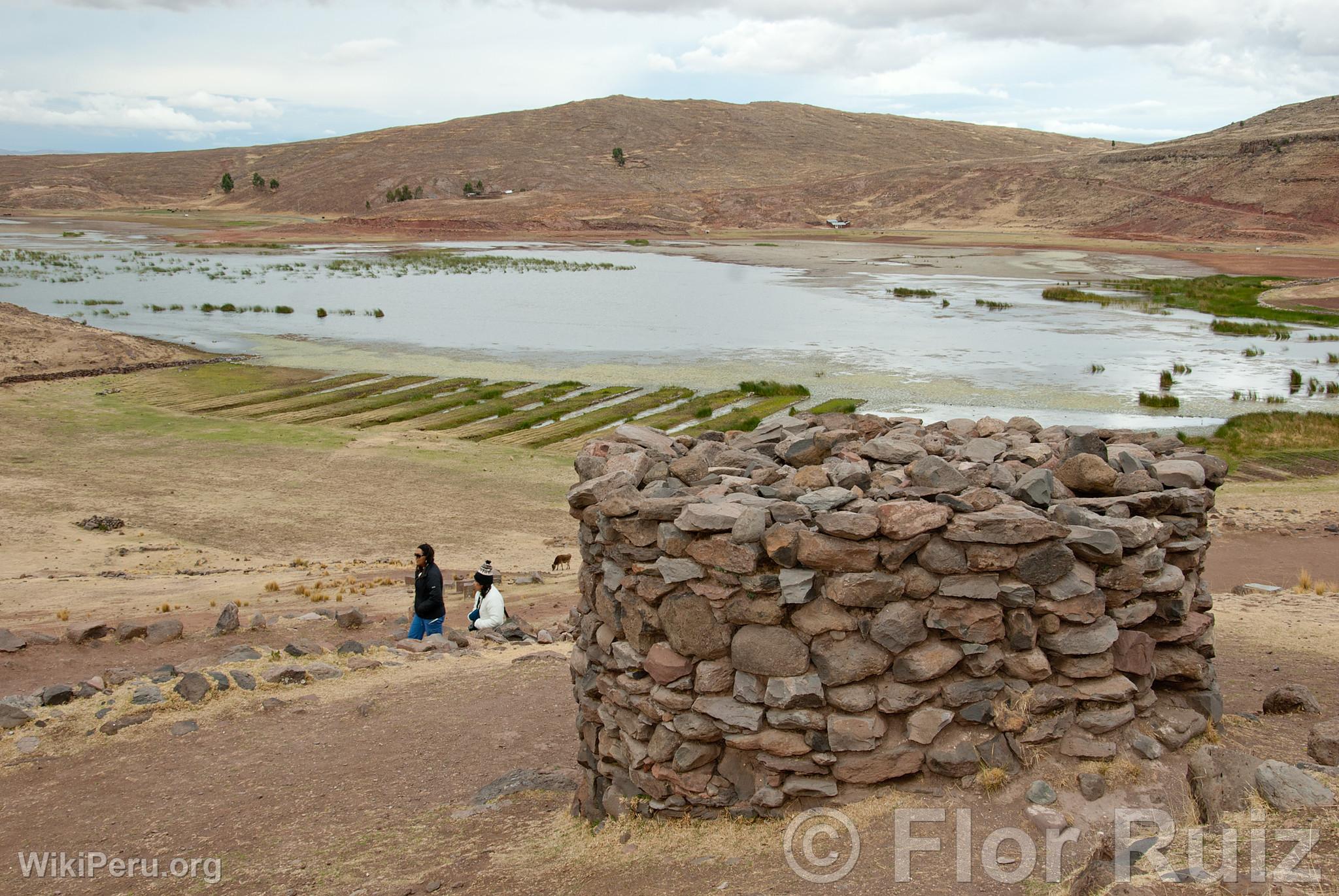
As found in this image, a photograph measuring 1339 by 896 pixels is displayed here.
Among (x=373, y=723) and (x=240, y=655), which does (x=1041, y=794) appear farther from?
(x=240, y=655)

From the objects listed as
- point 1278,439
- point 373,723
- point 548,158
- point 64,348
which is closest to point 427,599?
point 373,723

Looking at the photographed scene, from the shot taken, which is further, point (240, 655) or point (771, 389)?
point (771, 389)

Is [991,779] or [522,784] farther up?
[991,779]

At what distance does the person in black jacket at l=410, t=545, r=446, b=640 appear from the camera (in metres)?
11.7

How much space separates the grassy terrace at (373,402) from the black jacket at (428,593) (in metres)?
16.7

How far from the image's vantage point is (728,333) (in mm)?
40531

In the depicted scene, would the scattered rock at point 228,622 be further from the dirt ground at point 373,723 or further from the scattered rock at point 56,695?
the scattered rock at point 56,695

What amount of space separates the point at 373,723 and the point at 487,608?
10.1 ft

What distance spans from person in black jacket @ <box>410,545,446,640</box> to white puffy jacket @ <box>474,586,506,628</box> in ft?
1.75

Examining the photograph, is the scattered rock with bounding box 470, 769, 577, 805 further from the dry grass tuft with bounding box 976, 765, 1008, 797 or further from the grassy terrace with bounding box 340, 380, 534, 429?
the grassy terrace with bounding box 340, 380, 534, 429

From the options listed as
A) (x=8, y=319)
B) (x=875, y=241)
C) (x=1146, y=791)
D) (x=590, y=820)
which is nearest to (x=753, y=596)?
(x=590, y=820)

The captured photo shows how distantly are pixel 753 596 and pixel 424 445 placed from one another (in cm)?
1906

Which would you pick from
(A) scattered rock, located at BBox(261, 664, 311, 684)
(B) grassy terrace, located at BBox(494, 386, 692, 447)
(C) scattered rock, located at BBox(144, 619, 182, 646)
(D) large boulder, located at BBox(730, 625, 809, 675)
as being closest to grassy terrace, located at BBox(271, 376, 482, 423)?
(B) grassy terrace, located at BBox(494, 386, 692, 447)

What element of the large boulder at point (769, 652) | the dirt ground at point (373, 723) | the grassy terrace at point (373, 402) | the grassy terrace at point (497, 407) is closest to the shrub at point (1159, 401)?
the dirt ground at point (373, 723)
